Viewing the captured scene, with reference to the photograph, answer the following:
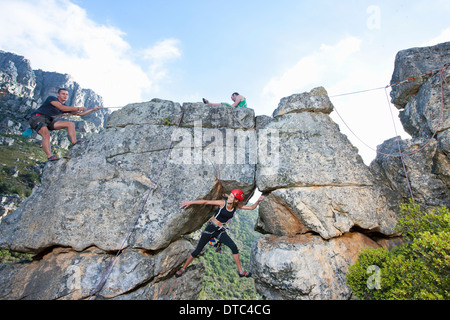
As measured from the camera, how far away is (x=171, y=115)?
354 inches

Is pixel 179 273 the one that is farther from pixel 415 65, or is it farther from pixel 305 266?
pixel 415 65

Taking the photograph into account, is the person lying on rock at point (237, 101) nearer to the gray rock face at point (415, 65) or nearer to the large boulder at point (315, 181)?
the large boulder at point (315, 181)

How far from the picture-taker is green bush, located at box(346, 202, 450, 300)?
3.93 metres

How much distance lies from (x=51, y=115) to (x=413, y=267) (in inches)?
470

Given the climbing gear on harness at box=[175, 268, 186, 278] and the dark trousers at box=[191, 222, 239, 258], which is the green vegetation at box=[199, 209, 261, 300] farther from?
the dark trousers at box=[191, 222, 239, 258]

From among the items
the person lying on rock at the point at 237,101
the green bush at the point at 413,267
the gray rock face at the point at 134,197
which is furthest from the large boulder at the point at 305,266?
the person lying on rock at the point at 237,101

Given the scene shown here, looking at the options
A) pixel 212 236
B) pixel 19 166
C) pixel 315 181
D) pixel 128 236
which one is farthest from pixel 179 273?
pixel 19 166

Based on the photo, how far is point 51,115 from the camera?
8125mm

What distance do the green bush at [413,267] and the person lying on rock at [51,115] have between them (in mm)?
10365
